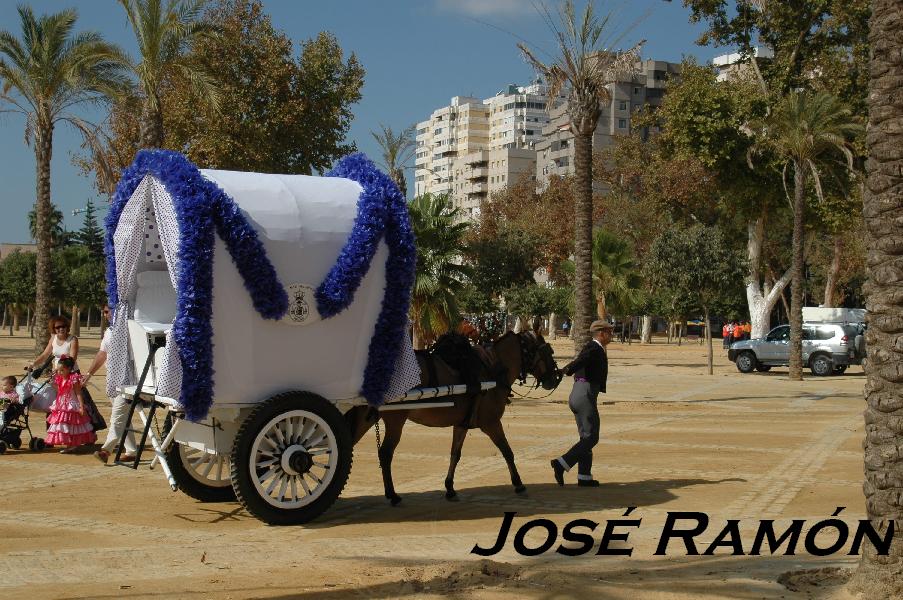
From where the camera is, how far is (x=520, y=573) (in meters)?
7.75

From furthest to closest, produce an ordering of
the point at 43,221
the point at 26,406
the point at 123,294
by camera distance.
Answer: the point at 43,221
the point at 26,406
the point at 123,294

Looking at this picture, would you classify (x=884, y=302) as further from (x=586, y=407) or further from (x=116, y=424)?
(x=116, y=424)

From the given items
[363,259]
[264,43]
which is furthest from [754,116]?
[363,259]

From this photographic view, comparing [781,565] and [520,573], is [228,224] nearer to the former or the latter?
[520,573]

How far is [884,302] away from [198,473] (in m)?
6.96

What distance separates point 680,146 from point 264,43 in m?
18.6

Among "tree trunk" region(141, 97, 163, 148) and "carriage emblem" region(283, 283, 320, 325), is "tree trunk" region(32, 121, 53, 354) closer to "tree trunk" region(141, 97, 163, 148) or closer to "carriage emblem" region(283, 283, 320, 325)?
"tree trunk" region(141, 97, 163, 148)

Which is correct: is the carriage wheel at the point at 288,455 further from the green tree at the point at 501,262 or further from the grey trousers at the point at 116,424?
the green tree at the point at 501,262

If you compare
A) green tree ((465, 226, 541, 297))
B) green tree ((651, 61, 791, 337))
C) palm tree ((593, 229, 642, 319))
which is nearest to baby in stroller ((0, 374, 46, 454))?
green tree ((651, 61, 791, 337))

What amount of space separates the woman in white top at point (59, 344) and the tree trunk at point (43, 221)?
51.7ft

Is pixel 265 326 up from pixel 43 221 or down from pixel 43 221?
down

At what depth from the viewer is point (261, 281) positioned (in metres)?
9.72

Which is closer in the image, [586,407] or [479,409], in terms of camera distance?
[479,409]

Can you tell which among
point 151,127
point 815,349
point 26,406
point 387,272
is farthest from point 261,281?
point 815,349
